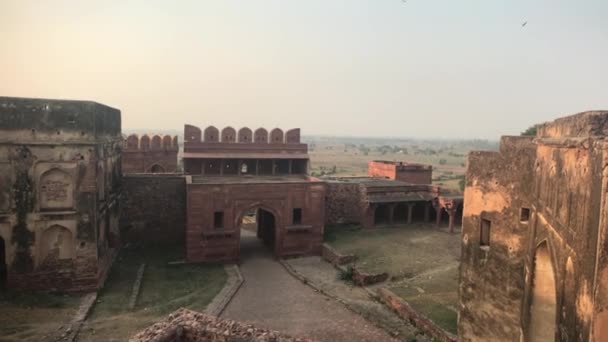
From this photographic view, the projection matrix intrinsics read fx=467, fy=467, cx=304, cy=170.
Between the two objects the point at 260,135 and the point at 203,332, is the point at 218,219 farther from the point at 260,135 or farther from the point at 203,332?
the point at 203,332

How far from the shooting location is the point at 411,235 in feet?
65.3

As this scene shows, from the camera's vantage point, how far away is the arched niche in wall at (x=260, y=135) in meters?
22.3

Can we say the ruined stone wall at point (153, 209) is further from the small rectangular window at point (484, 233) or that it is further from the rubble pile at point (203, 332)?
the small rectangular window at point (484, 233)

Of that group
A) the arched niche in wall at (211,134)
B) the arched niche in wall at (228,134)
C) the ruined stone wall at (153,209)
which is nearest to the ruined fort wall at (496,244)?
the ruined stone wall at (153,209)

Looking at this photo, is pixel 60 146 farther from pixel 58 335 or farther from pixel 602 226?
pixel 602 226

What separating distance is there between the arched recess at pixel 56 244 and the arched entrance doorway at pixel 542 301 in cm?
1222

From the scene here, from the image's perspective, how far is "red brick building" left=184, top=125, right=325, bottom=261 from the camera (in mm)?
17312

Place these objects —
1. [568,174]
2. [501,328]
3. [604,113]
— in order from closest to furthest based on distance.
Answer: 1. [604,113]
2. [568,174]
3. [501,328]

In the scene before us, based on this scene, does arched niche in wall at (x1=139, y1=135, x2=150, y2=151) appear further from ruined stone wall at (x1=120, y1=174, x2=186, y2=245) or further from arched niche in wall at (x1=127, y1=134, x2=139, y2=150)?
ruined stone wall at (x1=120, y1=174, x2=186, y2=245)

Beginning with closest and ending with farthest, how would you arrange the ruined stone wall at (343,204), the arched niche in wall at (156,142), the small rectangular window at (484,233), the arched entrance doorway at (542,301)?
the arched entrance doorway at (542,301), the small rectangular window at (484,233), the ruined stone wall at (343,204), the arched niche in wall at (156,142)

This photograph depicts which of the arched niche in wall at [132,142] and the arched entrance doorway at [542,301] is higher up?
the arched niche in wall at [132,142]

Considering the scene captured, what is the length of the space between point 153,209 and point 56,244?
5.85 meters

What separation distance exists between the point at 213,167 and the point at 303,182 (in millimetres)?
5476

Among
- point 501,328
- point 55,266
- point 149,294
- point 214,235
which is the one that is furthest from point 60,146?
point 501,328
